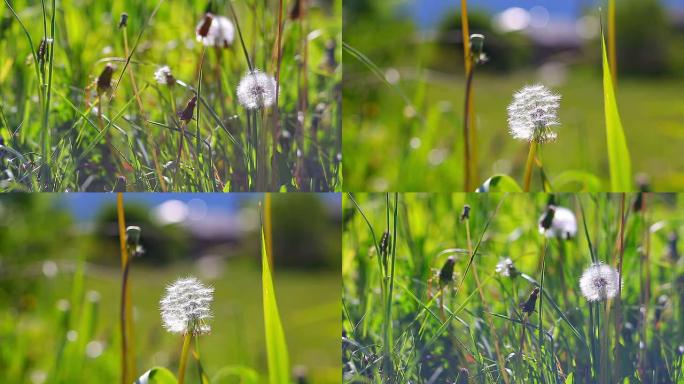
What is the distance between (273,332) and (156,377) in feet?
0.45

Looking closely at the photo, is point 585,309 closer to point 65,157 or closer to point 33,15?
point 65,157

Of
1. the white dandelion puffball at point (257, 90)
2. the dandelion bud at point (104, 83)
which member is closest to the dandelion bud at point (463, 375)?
the white dandelion puffball at point (257, 90)

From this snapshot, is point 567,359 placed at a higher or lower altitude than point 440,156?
lower

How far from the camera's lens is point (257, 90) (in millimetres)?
783

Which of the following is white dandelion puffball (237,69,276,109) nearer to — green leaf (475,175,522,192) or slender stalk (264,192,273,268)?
slender stalk (264,192,273,268)

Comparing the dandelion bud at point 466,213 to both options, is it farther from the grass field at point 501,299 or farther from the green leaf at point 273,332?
the green leaf at point 273,332

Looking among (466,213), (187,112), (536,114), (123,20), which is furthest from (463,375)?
(123,20)

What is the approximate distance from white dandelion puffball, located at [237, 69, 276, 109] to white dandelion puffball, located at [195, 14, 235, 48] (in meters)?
0.06

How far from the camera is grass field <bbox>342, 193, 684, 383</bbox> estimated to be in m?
0.79

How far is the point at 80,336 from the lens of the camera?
1.05 metres

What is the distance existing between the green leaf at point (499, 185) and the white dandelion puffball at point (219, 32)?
31 cm

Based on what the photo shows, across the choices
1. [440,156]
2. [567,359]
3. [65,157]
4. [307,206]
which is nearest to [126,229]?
[65,157]

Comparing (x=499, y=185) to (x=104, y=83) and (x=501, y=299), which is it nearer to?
(x=501, y=299)

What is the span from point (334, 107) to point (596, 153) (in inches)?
53.9
